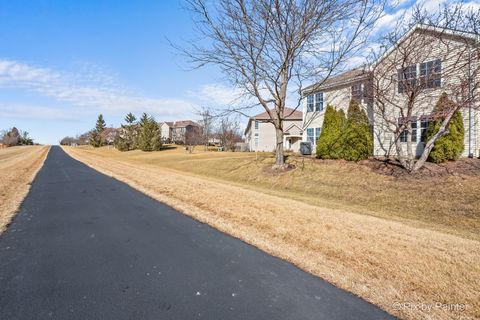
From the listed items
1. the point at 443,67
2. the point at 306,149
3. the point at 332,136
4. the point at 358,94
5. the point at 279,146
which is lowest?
the point at 306,149

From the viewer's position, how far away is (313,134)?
23797mm

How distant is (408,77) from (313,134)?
10.8 m

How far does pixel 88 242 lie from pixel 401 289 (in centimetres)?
492

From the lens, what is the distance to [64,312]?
2.86 m

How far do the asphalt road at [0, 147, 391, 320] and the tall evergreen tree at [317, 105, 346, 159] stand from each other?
507 inches

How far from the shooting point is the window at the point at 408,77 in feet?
40.0

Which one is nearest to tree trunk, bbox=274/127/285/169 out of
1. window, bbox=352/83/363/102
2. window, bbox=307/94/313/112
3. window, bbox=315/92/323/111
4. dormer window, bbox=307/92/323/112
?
window, bbox=352/83/363/102

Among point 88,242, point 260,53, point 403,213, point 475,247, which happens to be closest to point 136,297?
point 88,242

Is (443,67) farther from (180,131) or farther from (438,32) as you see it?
(180,131)

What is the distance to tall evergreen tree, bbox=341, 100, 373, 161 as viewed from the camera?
15.7 metres

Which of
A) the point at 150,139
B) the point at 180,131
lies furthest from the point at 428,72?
the point at 180,131

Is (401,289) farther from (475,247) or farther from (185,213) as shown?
(185,213)

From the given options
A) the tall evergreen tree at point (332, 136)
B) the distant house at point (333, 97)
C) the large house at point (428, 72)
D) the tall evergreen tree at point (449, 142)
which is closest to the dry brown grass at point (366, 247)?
the tall evergreen tree at point (449, 142)

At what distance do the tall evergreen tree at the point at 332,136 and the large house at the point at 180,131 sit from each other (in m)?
34.4
